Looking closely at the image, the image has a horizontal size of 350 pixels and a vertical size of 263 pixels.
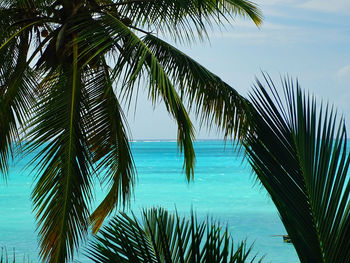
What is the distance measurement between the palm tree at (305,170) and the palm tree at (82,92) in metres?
2.63

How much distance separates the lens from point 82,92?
18.4 ft

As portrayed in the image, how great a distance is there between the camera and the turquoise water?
616 inches

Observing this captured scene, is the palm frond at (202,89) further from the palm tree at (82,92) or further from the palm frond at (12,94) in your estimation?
the palm frond at (12,94)

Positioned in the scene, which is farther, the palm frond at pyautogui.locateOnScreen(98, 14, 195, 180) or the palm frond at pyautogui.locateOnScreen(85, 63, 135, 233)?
the palm frond at pyautogui.locateOnScreen(85, 63, 135, 233)

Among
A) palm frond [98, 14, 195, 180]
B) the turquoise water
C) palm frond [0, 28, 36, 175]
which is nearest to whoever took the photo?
palm frond [98, 14, 195, 180]

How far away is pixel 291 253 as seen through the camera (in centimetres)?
1402

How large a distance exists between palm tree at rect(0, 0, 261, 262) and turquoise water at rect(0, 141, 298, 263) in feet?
5.10

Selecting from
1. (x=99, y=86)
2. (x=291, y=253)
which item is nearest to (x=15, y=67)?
(x=99, y=86)

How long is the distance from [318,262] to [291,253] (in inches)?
505

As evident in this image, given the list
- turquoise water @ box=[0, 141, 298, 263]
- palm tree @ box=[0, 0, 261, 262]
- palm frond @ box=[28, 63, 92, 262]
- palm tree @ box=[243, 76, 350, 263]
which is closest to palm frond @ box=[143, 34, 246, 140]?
palm tree @ box=[0, 0, 261, 262]

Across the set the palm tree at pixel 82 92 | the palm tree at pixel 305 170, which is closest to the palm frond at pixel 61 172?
the palm tree at pixel 82 92

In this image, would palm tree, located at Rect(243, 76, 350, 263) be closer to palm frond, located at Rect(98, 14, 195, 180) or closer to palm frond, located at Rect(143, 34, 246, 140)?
palm frond, located at Rect(98, 14, 195, 180)

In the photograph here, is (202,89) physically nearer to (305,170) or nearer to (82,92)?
(82,92)

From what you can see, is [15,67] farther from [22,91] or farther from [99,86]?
[99,86]
